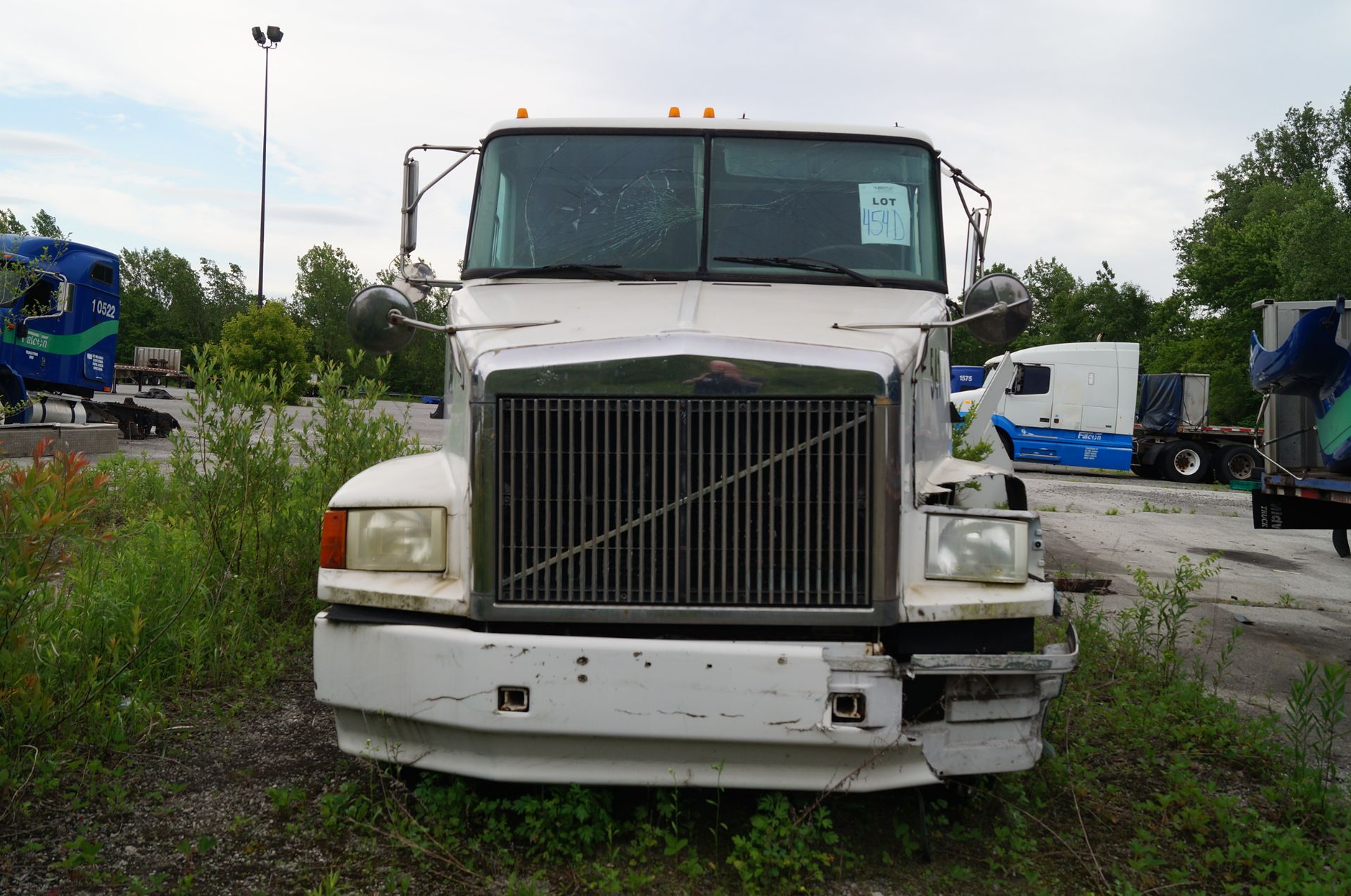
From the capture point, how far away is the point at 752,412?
3.22 m

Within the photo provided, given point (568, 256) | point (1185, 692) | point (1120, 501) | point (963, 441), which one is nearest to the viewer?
point (568, 256)

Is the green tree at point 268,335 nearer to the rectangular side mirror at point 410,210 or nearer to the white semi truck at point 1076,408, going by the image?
the white semi truck at point 1076,408

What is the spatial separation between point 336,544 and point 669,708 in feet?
4.09

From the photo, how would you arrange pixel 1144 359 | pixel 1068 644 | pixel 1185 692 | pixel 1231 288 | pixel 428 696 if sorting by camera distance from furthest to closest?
pixel 1144 359 < pixel 1231 288 < pixel 1185 692 < pixel 1068 644 < pixel 428 696

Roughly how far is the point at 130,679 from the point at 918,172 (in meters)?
4.32

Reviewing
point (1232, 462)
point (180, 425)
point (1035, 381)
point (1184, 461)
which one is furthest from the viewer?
point (1184, 461)

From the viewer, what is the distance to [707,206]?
4688 mm

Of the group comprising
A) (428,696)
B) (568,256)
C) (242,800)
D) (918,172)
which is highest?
(918,172)

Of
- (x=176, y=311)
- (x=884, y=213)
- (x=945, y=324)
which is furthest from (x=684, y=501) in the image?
→ (x=176, y=311)

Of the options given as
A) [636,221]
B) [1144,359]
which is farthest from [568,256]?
[1144,359]

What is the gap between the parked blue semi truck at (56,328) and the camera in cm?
1565

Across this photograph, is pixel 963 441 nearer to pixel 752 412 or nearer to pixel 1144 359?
pixel 752 412

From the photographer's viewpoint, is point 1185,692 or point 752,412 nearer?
point 752,412

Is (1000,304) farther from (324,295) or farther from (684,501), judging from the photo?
(324,295)
